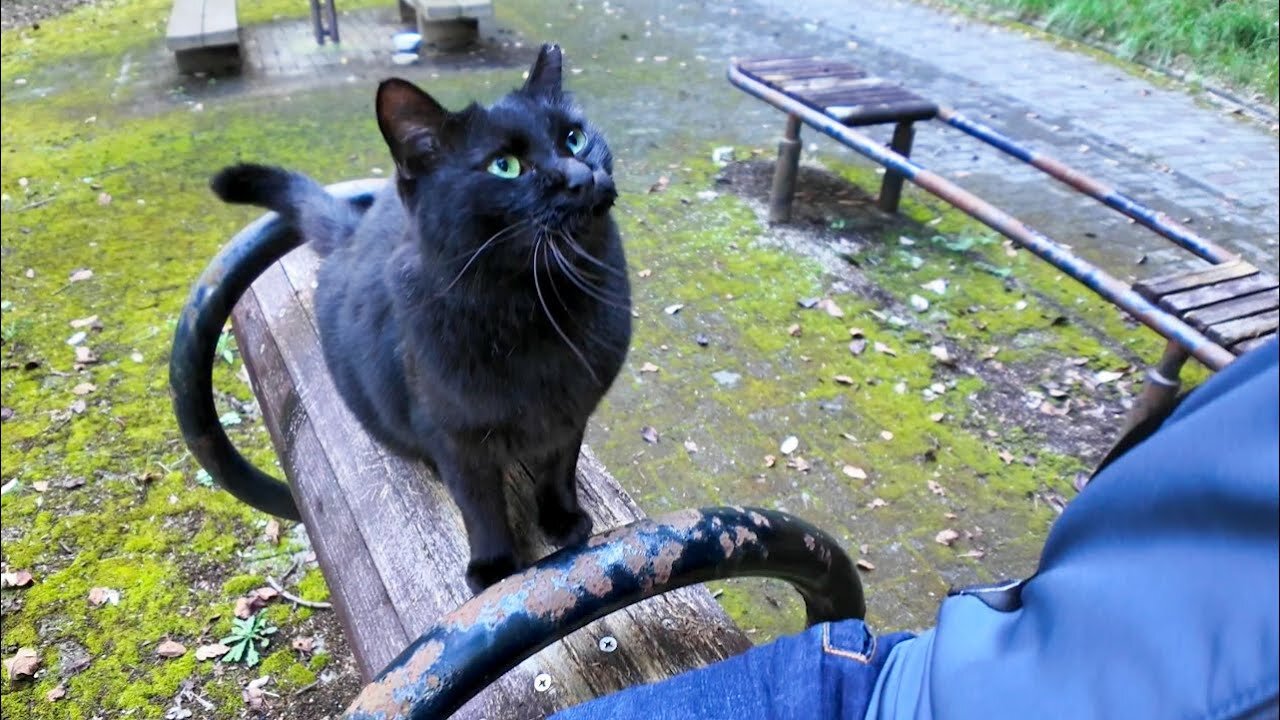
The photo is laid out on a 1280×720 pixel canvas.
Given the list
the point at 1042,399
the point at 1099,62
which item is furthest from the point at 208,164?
the point at 1099,62

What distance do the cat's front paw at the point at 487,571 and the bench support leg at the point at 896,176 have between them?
3.46m

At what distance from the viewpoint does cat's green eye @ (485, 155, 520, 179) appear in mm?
1300

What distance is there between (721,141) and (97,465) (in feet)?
12.2

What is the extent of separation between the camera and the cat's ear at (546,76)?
56.6 inches

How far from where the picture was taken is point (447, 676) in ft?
3.12

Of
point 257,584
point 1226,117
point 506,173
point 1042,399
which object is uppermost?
point 506,173

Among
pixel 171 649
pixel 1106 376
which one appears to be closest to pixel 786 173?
pixel 1106 376

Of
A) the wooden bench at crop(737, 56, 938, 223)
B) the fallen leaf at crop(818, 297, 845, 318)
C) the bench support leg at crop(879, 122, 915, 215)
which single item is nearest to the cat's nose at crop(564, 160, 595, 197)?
the fallen leaf at crop(818, 297, 845, 318)

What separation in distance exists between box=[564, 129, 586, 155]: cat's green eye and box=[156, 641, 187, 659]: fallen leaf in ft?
5.89

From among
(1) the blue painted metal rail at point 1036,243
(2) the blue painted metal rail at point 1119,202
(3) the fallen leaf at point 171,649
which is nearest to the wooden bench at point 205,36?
(1) the blue painted metal rail at point 1036,243

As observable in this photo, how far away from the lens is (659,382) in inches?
127

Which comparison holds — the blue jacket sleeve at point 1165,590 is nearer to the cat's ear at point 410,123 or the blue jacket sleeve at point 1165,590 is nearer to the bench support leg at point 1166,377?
the cat's ear at point 410,123

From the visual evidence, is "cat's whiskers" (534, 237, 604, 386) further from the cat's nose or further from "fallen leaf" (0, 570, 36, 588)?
"fallen leaf" (0, 570, 36, 588)

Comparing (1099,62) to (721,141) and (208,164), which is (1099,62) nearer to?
(721,141)
